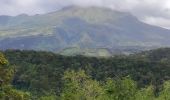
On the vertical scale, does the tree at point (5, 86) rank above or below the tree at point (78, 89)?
above

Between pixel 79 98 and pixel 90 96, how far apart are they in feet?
26.1

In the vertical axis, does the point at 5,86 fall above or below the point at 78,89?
above

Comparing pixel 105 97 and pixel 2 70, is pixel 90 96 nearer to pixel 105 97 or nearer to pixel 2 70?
pixel 105 97

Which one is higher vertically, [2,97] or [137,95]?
[2,97]

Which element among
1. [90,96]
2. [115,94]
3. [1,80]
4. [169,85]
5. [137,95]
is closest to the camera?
[1,80]

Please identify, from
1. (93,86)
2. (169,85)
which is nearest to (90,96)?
(93,86)

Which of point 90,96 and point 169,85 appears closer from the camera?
point 90,96

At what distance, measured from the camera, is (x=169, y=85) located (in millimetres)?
101812

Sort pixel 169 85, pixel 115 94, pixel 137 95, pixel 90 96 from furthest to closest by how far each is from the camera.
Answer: pixel 169 85
pixel 90 96
pixel 137 95
pixel 115 94

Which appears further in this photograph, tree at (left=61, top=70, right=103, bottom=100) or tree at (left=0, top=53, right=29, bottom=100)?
tree at (left=61, top=70, right=103, bottom=100)

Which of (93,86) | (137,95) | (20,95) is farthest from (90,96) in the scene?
(20,95)

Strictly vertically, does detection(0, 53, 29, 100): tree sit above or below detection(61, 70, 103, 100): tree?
above

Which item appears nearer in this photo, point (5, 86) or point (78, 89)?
point (5, 86)

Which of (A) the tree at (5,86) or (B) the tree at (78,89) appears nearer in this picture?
(A) the tree at (5,86)
